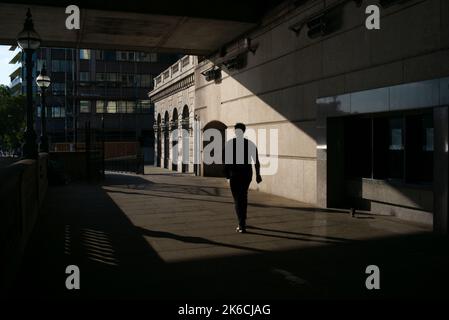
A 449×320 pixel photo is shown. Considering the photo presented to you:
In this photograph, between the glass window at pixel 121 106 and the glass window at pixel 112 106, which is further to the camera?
the glass window at pixel 121 106

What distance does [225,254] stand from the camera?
6727 millimetres

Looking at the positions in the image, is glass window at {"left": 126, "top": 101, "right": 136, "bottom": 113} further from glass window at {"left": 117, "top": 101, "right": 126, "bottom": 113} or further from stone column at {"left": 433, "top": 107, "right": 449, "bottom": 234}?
stone column at {"left": 433, "top": 107, "right": 449, "bottom": 234}

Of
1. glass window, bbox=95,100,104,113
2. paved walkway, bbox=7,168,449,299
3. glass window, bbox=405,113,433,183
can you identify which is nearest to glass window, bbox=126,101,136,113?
glass window, bbox=95,100,104,113

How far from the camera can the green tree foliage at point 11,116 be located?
65.0 metres

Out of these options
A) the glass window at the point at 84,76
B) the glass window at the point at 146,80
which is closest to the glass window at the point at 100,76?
the glass window at the point at 84,76

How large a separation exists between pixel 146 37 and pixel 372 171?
10.5 m

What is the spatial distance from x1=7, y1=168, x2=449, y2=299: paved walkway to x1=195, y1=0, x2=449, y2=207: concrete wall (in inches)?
85.4

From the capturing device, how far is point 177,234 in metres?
8.19

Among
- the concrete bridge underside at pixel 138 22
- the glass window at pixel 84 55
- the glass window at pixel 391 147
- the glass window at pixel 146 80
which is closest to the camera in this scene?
the glass window at pixel 391 147

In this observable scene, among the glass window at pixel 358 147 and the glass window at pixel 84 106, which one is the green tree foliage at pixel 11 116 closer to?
the glass window at pixel 84 106

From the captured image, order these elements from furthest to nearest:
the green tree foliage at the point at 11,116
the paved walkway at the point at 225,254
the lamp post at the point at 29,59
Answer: the green tree foliage at the point at 11,116
the lamp post at the point at 29,59
the paved walkway at the point at 225,254

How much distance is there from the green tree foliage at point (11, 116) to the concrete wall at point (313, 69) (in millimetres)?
56033

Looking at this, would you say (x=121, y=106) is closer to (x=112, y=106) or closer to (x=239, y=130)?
(x=112, y=106)

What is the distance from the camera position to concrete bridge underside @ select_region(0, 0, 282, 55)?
13.7 metres
